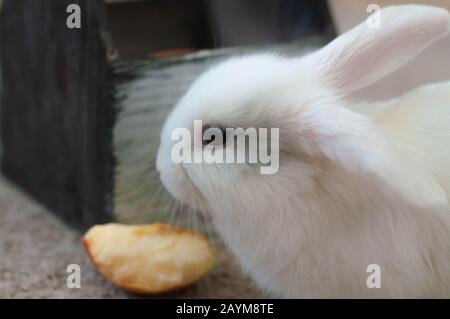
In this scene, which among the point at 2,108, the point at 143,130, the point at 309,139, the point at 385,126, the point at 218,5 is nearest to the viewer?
the point at 309,139

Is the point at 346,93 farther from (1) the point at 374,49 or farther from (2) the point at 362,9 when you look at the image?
(2) the point at 362,9

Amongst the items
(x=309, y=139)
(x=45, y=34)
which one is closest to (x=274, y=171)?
(x=309, y=139)

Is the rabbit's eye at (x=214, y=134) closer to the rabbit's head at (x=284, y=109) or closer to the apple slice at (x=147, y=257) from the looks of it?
the rabbit's head at (x=284, y=109)

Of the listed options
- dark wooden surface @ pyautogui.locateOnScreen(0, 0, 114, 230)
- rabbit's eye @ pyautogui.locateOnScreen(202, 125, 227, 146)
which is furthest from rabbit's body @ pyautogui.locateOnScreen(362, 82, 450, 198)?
dark wooden surface @ pyautogui.locateOnScreen(0, 0, 114, 230)

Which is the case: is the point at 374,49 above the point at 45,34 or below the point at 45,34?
below

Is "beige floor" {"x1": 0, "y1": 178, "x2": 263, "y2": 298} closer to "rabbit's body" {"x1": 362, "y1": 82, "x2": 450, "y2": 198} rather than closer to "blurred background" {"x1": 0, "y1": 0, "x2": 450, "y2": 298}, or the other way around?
"blurred background" {"x1": 0, "y1": 0, "x2": 450, "y2": 298}

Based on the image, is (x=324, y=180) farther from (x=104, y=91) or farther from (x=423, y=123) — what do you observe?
(x=104, y=91)


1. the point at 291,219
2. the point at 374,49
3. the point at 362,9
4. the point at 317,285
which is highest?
the point at 362,9
